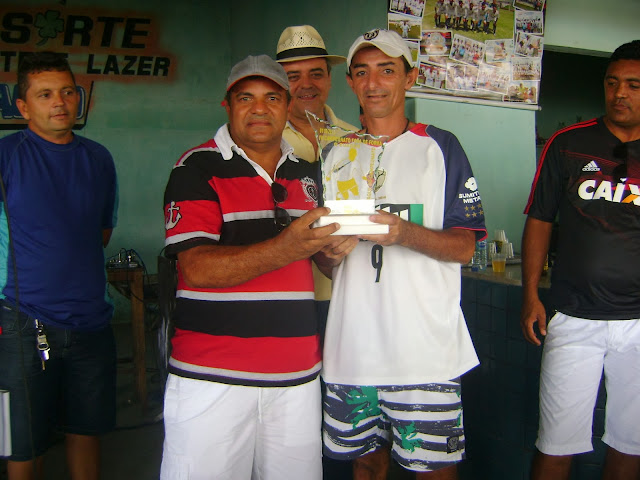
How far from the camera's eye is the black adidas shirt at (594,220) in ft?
6.13

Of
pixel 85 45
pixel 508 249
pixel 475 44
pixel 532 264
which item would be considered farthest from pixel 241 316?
pixel 85 45

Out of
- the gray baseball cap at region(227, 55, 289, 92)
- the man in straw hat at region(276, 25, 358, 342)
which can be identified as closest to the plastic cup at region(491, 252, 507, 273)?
the man in straw hat at region(276, 25, 358, 342)

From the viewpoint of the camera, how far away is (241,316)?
4.83ft

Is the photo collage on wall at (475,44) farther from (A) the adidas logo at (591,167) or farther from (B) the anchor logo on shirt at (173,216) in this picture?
(B) the anchor logo on shirt at (173,216)

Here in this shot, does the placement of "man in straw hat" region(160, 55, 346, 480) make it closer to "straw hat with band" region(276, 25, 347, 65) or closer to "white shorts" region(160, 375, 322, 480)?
"white shorts" region(160, 375, 322, 480)

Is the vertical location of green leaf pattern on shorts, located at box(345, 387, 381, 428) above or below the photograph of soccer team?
below

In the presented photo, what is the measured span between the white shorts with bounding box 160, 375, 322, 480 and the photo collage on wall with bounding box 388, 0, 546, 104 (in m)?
2.33

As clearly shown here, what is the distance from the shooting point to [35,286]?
6.50 feet

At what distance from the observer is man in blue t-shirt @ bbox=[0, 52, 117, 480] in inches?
76.9

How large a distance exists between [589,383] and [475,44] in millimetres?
2389

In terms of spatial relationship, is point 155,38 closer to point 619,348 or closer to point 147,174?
point 147,174

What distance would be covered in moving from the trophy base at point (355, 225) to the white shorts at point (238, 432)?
1.52 ft

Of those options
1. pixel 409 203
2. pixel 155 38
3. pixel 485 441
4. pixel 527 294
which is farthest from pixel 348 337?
pixel 155 38

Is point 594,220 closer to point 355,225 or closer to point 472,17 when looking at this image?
point 355,225
